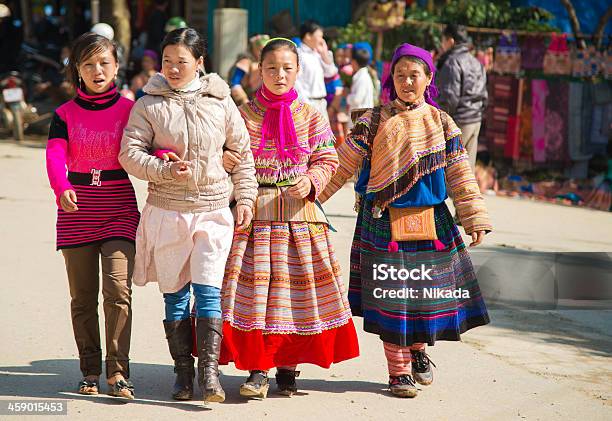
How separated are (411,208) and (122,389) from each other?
1598 mm

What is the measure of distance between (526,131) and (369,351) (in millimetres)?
8236

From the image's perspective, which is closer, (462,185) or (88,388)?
(88,388)

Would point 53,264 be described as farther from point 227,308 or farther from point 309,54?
point 309,54

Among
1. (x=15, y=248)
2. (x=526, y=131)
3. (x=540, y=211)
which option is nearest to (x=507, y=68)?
(x=526, y=131)

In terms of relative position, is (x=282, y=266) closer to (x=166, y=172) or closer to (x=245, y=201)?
(x=245, y=201)

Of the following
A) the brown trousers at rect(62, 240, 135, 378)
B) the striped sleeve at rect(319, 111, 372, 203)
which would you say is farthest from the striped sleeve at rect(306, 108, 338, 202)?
the brown trousers at rect(62, 240, 135, 378)

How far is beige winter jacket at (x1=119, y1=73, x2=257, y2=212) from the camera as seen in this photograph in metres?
4.84

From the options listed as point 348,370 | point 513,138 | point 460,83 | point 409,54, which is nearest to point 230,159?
point 409,54

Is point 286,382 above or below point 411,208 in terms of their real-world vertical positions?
below

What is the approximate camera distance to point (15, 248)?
820 cm

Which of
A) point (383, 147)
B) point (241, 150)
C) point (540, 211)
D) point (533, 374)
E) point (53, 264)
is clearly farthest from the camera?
point (540, 211)

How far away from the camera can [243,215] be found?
4.91 metres

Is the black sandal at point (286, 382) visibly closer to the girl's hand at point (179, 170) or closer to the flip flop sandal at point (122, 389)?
the flip flop sandal at point (122, 389)

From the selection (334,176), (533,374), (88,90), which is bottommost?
(533,374)
